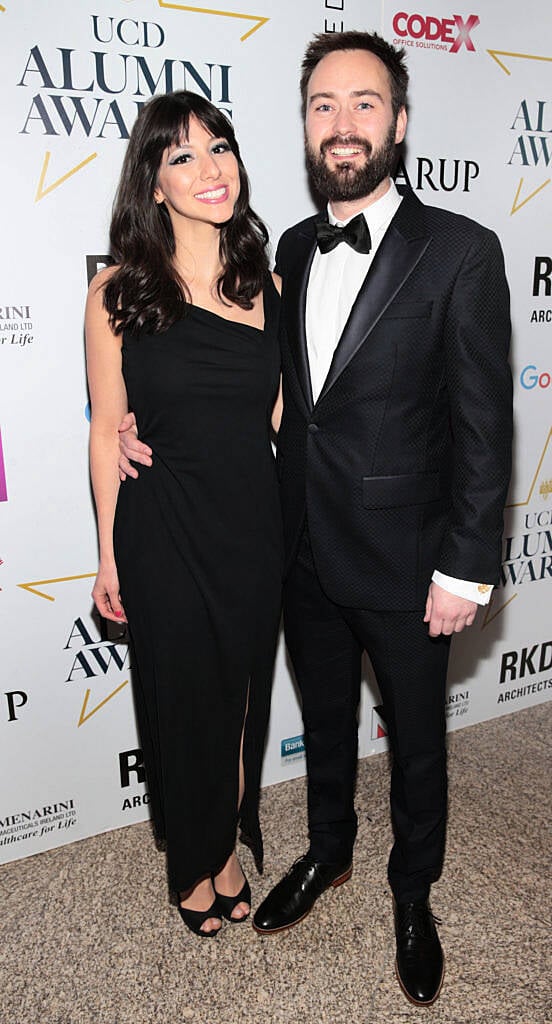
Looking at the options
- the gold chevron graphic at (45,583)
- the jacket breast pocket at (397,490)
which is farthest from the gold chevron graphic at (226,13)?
the gold chevron graphic at (45,583)

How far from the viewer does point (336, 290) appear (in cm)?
194

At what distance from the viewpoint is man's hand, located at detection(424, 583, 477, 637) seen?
1.84 m

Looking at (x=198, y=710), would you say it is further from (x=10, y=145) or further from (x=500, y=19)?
(x=500, y=19)

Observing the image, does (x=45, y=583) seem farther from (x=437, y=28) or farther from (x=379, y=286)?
(x=437, y=28)

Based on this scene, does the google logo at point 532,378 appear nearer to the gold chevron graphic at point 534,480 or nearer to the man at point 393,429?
the gold chevron graphic at point 534,480

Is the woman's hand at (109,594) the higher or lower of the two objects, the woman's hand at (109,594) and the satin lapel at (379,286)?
the lower

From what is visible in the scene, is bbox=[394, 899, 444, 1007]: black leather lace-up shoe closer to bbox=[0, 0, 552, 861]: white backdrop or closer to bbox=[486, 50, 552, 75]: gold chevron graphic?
bbox=[0, 0, 552, 861]: white backdrop

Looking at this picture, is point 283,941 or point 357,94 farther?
point 283,941

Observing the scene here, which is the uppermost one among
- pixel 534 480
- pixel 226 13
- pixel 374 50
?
pixel 226 13

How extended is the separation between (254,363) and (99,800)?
1.53m

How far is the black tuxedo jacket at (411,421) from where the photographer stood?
1.75 metres

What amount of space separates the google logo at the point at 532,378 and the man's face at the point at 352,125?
1.31m

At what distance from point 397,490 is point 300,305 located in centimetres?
50

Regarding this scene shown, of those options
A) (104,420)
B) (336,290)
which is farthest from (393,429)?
(104,420)
